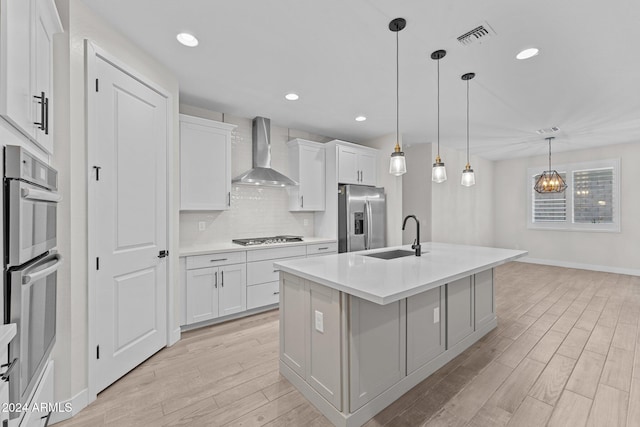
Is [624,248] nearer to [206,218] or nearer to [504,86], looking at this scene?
[504,86]

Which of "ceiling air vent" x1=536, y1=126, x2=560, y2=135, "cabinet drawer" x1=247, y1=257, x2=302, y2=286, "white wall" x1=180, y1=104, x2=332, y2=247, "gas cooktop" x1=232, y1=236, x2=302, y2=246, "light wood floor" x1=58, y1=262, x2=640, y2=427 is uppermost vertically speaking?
"ceiling air vent" x1=536, y1=126, x2=560, y2=135

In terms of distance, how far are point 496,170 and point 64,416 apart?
894 cm

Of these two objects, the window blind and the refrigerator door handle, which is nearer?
the refrigerator door handle

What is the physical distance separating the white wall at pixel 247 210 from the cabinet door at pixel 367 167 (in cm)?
96

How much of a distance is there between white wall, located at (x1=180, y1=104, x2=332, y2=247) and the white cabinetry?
24.5 inches

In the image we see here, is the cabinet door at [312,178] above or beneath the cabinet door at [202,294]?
above

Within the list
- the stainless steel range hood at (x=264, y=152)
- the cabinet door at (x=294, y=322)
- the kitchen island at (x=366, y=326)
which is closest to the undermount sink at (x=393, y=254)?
the kitchen island at (x=366, y=326)

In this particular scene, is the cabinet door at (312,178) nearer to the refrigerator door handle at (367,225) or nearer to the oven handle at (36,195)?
the refrigerator door handle at (367,225)

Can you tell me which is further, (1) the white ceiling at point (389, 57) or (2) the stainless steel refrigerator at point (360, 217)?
(2) the stainless steel refrigerator at point (360, 217)

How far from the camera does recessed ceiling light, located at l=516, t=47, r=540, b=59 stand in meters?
2.38

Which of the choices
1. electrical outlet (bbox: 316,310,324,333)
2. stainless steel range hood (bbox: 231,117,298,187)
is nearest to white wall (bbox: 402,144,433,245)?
stainless steel range hood (bbox: 231,117,298,187)

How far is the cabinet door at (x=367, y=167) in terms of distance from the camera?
4.78 m

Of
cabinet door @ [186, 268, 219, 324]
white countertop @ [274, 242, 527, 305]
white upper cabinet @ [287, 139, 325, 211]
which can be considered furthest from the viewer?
white upper cabinet @ [287, 139, 325, 211]

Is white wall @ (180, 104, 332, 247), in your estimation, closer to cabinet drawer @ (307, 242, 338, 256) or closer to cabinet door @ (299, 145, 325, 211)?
cabinet door @ (299, 145, 325, 211)
